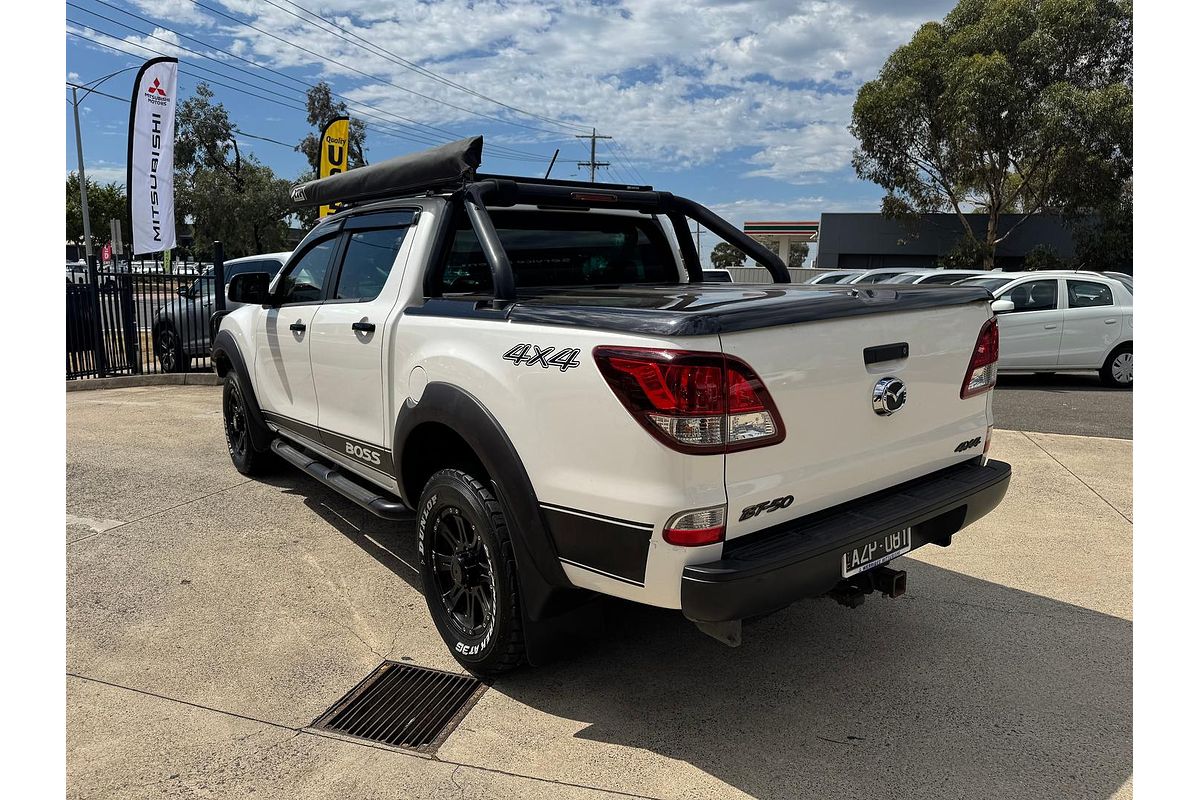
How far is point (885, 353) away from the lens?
9.77ft

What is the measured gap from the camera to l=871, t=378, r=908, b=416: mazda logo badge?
2.95 metres

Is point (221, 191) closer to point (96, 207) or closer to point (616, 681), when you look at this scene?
point (96, 207)

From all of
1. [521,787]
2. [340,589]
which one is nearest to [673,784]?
[521,787]

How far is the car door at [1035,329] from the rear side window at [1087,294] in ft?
0.60

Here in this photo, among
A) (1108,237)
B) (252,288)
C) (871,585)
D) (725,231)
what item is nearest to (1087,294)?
(725,231)

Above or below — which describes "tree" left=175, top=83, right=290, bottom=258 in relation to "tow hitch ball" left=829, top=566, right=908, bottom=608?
above

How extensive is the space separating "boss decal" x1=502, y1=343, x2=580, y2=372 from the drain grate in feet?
4.54

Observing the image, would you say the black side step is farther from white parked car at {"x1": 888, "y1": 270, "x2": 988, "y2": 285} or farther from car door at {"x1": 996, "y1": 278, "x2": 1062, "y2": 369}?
white parked car at {"x1": 888, "y1": 270, "x2": 988, "y2": 285}

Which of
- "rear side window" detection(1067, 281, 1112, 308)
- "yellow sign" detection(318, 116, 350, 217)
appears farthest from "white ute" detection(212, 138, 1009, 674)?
"yellow sign" detection(318, 116, 350, 217)

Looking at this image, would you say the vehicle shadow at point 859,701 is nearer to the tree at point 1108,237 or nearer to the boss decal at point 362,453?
the boss decal at point 362,453

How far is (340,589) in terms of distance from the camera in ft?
14.3

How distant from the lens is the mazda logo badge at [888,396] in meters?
2.95

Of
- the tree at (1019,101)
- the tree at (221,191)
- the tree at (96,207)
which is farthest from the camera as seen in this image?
the tree at (96,207)

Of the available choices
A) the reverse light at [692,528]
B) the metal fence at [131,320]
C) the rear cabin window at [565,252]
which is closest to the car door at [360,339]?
Result: the rear cabin window at [565,252]
